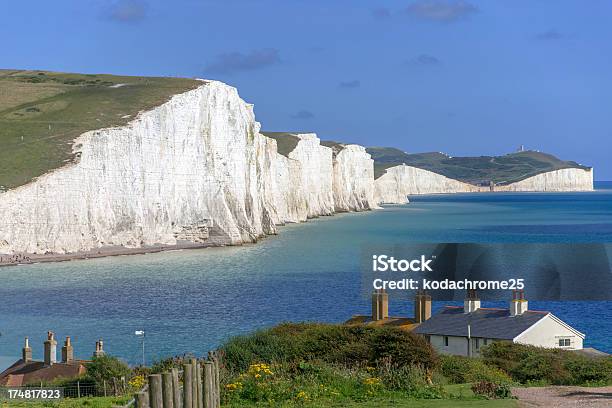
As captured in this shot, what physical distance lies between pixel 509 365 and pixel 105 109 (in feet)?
315

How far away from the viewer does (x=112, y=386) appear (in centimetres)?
2664

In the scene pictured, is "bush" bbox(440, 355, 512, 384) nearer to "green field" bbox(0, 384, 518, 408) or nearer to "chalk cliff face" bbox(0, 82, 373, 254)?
"green field" bbox(0, 384, 518, 408)

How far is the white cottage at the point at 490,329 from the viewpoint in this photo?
34.9m

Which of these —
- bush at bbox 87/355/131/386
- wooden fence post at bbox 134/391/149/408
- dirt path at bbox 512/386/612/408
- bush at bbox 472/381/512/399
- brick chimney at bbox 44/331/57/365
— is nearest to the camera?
wooden fence post at bbox 134/391/149/408

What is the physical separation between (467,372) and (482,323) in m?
11.5

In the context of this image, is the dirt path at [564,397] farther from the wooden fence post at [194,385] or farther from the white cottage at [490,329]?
the white cottage at [490,329]

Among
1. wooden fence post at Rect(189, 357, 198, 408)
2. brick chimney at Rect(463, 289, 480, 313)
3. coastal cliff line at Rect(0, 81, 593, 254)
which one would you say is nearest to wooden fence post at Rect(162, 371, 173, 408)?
wooden fence post at Rect(189, 357, 198, 408)

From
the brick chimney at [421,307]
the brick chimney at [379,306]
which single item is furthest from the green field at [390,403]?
the brick chimney at [379,306]

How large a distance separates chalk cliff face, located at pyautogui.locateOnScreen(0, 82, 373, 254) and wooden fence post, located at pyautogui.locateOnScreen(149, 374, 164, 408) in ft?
274

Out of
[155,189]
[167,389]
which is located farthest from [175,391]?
[155,189]

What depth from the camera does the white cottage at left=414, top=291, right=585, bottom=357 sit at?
3494cm

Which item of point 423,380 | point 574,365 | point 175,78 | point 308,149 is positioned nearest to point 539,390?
point 423,380

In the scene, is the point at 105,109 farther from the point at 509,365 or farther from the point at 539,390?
the point at 539,390

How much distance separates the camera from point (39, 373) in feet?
108
